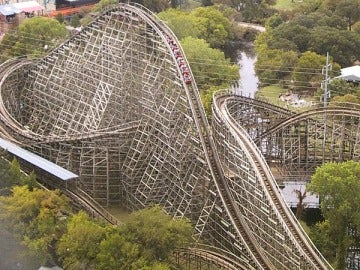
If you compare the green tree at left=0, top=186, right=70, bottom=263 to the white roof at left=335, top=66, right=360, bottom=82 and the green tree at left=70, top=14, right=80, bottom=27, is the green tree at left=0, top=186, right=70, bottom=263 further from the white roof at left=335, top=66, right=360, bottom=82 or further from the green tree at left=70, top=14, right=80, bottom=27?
the green tree at left=70, top=14, right=80, bottom=27

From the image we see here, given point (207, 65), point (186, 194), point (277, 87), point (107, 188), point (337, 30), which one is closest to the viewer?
point (186, 194)

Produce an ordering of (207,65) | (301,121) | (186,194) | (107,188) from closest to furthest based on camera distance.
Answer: (186,194), (107,188), (301,121), (207,65)

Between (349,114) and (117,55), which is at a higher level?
(117,55)

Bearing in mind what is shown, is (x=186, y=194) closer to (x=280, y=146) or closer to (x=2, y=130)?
(x=280, y=146)

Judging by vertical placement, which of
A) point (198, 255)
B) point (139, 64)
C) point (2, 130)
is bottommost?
point (198, 255)

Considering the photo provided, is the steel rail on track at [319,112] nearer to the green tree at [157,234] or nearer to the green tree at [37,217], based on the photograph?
the green tree at [157,234]

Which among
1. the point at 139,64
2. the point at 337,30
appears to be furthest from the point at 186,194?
the point at 337,30
